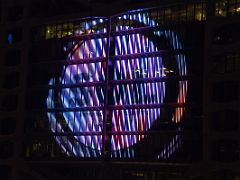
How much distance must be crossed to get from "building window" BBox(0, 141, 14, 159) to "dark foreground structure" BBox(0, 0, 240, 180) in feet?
0.45

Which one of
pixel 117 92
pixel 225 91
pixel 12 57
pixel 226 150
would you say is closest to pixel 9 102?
pixel 12 57

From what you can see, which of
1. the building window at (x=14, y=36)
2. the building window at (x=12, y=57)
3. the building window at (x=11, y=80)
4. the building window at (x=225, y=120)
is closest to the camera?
the building window at (x=225, y=120)

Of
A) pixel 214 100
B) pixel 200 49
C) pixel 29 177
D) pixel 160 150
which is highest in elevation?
pixel 200 49

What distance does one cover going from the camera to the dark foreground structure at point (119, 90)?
182 ft

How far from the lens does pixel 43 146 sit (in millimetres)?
68250

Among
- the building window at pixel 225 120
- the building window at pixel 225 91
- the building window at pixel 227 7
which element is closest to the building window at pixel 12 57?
the building window at pixel 227 7

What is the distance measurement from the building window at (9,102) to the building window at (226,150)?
28983mm

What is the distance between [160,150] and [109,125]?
296 inches

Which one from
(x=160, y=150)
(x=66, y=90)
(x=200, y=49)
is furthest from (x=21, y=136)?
(x=200, y=49)

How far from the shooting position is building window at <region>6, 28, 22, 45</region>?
74250mm

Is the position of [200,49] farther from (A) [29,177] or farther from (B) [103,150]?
(A) [29,177]

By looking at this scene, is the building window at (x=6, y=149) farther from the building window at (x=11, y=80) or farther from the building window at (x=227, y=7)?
the building window at (x=227, y=7)

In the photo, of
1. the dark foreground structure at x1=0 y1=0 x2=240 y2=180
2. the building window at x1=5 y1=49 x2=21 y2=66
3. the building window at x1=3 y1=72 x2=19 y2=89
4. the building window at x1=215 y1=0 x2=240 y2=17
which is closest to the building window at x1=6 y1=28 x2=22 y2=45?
the dark foreground structure at x1=0 y1=0 x2=240 y2=180

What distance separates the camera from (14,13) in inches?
2980
